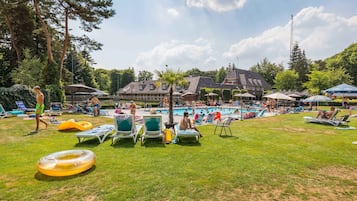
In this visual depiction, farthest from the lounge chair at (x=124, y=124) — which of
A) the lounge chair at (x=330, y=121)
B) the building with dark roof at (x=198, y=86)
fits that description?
the building with dark roof at (x=198, y=86)

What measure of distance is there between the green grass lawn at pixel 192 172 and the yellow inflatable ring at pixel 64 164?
4.9 inches

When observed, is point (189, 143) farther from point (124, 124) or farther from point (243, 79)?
point (243, 79)

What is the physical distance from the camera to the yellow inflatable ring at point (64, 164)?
396 centimetres

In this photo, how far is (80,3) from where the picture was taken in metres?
17.4

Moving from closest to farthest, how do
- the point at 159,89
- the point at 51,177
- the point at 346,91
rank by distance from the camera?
the point at 51,177
the point at 346,91
the point at 159,89

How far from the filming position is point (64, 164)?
403 cm

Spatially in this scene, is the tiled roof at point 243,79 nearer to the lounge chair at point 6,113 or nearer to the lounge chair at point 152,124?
the lounge chair at point 6,113

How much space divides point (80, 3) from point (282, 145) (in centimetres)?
1890

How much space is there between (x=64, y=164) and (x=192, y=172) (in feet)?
8.59

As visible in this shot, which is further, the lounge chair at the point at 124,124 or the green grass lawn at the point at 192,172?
the lounge chair at the point at 124,124

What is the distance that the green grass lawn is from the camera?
3.35 m

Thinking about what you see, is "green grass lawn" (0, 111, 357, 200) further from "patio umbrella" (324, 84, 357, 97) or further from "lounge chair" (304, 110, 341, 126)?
"patio umbrella" (324, 84, 357, 97)

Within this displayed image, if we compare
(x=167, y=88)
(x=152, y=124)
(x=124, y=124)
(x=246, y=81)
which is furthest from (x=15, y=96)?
(x=246, y=81)

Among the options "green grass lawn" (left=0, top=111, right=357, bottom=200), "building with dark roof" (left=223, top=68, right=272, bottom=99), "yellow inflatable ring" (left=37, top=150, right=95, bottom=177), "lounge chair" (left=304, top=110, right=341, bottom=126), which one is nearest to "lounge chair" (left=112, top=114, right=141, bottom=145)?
"green grass lawn" (left=0, top=111, right=357, bottom=200)
